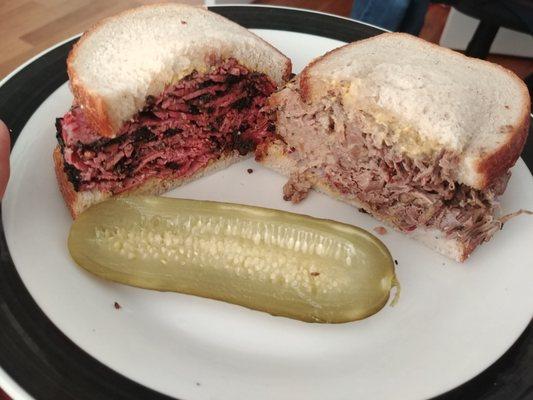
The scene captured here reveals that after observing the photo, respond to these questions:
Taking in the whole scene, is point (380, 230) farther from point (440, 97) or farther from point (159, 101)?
point (159, 101)

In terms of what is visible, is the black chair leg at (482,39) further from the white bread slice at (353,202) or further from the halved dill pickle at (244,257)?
the halved dill pickle at (244,257)

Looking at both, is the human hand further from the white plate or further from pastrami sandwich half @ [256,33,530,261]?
pastrami sandwich half @ [256,33,530,261]

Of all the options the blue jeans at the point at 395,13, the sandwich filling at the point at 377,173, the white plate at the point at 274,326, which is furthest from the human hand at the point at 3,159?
the blue jeans at the point at 395,13

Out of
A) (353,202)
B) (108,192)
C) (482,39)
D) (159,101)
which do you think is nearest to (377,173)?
(353,202)

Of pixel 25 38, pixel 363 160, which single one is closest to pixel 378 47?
pixel 363 160

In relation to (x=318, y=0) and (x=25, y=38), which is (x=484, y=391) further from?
(x=318, y=0)
